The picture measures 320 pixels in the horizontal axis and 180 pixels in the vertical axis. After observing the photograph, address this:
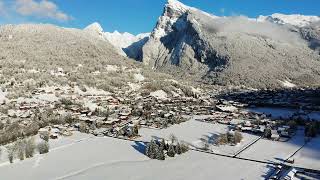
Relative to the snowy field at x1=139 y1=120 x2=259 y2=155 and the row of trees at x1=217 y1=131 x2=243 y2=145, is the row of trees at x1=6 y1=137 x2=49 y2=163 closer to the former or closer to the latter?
the snowy field at x1=139 y1=120 x2=259 y2=155

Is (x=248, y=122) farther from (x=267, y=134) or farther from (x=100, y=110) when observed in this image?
(x=100, y=110)

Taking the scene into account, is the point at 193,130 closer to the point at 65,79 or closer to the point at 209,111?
the point at 209,111

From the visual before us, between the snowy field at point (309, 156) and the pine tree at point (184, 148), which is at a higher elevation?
the pine tree at point (184, 148)

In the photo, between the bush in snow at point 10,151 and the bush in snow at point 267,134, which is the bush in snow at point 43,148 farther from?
the bush in snow at point 267,134

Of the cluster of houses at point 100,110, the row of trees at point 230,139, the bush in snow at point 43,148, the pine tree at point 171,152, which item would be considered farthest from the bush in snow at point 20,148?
the row of trees at point 230,139

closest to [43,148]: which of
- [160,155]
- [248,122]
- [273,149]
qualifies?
[160,155]

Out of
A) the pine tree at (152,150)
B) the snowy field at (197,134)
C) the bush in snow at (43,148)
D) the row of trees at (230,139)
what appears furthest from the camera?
the row of trees at (230,139)
